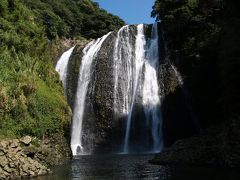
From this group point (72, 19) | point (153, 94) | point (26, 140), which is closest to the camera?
point (26, 140)

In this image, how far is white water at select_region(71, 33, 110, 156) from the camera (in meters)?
39.7

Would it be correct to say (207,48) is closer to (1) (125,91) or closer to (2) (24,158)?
(1) (125,91)

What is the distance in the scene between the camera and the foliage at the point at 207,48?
25.2 metres

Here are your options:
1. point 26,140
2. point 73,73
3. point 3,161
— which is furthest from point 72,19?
point 3,161

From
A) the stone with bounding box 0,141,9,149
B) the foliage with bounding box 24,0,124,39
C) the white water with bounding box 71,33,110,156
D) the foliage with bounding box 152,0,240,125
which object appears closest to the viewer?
the stone with bounding box 0,141,9,149

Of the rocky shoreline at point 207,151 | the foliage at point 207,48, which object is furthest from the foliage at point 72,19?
the rocky shoreline at point 207,151

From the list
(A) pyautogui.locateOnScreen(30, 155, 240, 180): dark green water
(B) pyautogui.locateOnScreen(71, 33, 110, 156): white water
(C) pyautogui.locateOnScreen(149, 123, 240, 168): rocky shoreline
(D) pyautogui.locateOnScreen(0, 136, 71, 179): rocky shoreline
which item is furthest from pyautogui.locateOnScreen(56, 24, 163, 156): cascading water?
(A) pyautogui.locateOnScreen(30, 155, 240, 180): dark green water

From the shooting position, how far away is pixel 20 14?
1485 inches

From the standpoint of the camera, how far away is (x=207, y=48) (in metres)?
34.3

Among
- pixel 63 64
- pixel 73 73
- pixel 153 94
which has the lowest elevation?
pixel 153 94

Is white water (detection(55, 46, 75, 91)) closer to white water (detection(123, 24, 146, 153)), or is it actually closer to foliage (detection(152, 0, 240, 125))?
white water (detection(123, 24, 146, 153))

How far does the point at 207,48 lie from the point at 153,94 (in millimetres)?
7824

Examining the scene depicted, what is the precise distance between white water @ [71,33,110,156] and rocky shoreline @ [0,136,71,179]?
11409 mm

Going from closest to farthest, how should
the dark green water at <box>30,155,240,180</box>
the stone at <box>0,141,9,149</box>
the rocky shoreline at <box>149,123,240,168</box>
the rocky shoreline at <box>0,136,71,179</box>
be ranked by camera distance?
1. the dark green water at <box>30,155,240,180</box>
2. the rocky shoreline at <box>0,136,71,179</box>
3. the stone at <box>0,141,9,149</box>
4. the rocky shoreline at <box>149,123,240,168</box>
